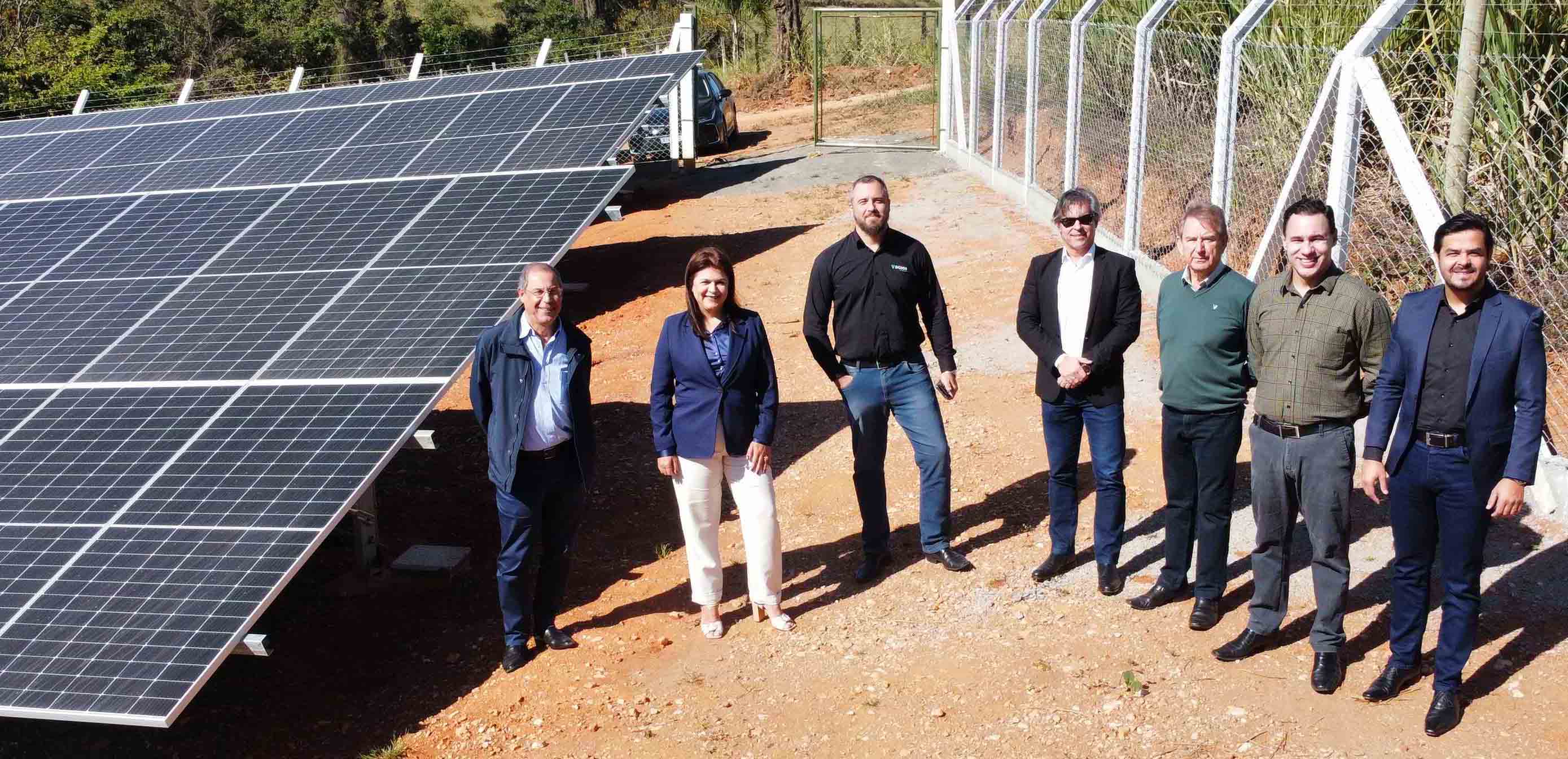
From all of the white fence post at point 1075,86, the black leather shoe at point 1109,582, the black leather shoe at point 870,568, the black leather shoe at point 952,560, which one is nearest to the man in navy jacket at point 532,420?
Answer: the black leather shoe at point 870,568

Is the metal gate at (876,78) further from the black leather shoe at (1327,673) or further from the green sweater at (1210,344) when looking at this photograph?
the black leather shoe at (1327,673)

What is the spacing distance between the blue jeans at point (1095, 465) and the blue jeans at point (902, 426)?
0.51 m

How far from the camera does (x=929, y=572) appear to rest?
6.37 meters

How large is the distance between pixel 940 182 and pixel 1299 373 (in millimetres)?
11954

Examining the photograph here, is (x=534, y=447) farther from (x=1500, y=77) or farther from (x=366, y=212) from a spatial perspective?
(x=1500, y=77)

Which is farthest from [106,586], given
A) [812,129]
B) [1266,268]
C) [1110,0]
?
[812,129]

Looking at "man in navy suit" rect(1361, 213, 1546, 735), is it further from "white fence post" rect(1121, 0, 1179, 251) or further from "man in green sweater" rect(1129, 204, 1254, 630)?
"white fence post" rect(1121, 0, 1179, 251)

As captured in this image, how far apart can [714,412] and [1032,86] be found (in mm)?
8809

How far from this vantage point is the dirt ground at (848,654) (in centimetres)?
488

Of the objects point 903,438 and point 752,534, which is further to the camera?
point 903,438

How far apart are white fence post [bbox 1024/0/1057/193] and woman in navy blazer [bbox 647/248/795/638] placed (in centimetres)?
845

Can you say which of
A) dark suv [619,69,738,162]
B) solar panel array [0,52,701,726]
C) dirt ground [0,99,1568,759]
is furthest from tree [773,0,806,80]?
dirt ground [0,99,1568,759]

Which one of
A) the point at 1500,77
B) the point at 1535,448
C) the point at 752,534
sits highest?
the point at 1500,77

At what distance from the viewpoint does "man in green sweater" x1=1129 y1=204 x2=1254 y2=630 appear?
5062 millimetres
